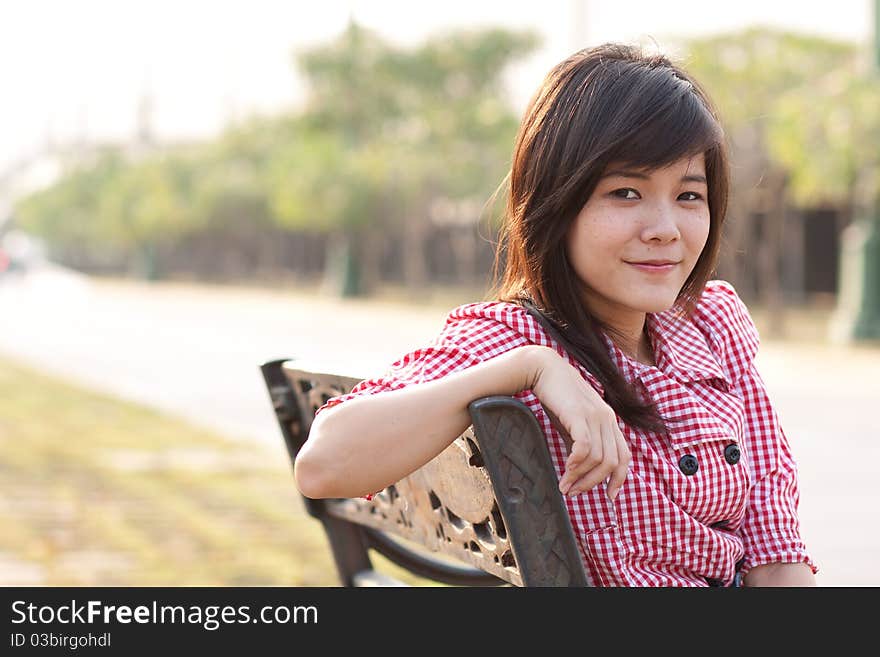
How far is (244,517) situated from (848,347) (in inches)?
496

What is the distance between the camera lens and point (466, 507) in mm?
2443

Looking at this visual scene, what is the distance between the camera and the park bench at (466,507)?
2068 millimetres

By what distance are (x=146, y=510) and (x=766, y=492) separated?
15.3 feet

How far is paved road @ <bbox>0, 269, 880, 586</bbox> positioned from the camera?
7.52 meters

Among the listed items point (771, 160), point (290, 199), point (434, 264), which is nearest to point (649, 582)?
point (771, 160)

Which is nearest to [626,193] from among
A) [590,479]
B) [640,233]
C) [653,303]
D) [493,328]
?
[640,233]

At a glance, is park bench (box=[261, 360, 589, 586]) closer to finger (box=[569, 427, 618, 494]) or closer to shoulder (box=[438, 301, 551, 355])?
finger (box=[569, 427, 618, 494])

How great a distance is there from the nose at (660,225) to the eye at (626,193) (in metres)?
0.03

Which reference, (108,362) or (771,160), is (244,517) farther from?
(771,160)

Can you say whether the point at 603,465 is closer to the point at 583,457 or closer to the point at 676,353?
the point at 583,457

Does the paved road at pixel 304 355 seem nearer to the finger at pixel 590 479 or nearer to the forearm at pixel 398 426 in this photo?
the forearm at pixel 398 426

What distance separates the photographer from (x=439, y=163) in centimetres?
3300

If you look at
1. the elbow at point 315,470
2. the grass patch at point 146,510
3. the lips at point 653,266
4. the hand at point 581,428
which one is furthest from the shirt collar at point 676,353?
the grass patch at point 146,510

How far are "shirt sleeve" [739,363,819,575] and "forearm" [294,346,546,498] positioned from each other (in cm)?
64
